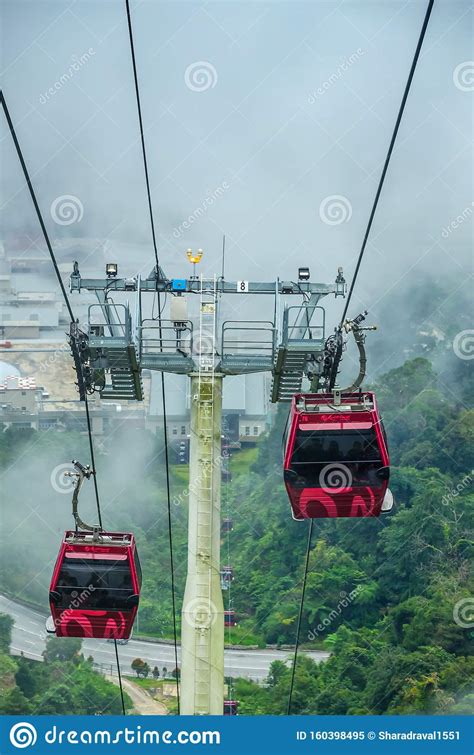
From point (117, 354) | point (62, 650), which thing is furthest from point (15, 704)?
point (117, 354)

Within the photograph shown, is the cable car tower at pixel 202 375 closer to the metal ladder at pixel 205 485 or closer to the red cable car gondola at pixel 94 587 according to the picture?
the metal ladder at pixel 205 485

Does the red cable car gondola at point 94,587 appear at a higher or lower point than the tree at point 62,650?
lower

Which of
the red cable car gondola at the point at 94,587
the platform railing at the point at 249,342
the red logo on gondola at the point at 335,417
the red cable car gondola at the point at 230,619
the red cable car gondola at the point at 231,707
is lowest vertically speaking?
the red cable car gondola at the point at 94,587

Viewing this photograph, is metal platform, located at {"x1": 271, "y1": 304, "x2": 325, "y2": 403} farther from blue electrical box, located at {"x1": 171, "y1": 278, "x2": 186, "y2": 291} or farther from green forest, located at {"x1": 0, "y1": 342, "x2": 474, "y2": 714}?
green forest, located at {"x1": 0, "y1": 342, "x2": 474, "y2": 714}

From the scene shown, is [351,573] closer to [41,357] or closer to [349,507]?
[349,507]

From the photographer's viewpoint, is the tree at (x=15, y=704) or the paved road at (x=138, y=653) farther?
the paved road at (x=138, y=653)

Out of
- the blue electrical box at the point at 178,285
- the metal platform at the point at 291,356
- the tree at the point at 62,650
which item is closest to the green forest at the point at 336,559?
the tree at the point at 62,650

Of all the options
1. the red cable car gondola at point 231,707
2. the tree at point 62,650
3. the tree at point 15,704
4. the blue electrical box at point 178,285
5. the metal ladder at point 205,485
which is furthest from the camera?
the tree at point 62,650
